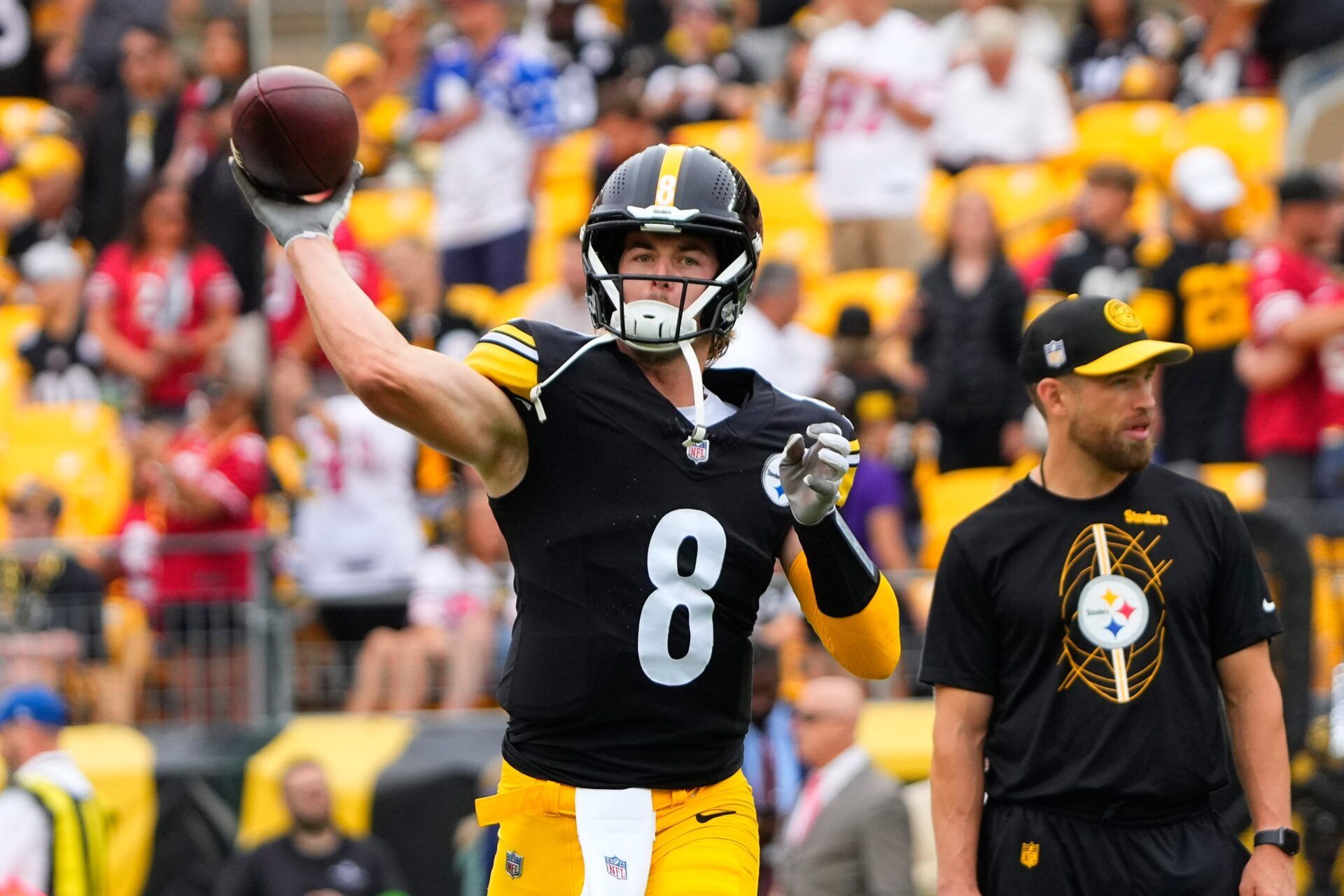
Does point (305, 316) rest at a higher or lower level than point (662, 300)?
higher

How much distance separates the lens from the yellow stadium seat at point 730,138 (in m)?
12.4

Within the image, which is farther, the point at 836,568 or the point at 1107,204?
the point at 1107,204

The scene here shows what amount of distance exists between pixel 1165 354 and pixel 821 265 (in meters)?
7.37

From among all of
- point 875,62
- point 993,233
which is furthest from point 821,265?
point 993,233

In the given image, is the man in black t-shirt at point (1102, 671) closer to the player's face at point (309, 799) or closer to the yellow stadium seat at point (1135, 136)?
the player's face at point (309, 799)

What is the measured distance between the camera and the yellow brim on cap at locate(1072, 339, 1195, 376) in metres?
4.60

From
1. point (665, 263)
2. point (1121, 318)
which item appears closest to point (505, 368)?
point (665, 263)

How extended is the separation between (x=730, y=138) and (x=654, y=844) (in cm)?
925

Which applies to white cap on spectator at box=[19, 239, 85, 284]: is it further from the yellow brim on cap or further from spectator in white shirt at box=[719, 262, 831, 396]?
the yellow brim on cap

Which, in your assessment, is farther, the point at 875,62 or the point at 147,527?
the point at 875,62

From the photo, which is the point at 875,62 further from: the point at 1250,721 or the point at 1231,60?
the point at 1250,721

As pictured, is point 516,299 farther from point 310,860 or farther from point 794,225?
point 310,860

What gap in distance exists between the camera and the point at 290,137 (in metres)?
3.51

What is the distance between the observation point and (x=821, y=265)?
11930 millimetres
